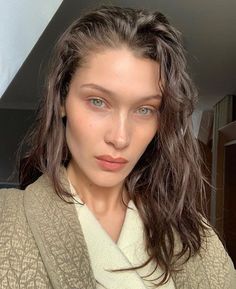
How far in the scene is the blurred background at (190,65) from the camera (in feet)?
3.37

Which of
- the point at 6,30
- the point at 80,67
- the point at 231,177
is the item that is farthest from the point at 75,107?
the point at 231,177

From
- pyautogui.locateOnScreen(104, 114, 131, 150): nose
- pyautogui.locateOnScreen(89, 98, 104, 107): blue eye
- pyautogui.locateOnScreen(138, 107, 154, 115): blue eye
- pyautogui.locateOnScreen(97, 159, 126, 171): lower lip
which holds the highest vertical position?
pyautogui.locateOnScreen(138, 107, 154, 115): blue eye

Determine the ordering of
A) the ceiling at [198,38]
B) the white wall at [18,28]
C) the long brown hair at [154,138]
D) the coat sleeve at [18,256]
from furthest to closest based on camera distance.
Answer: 1. the ceiling at [198,38]
2. the white wall at [18,28]
3. the long brown hair at [154,138]
4. the coat sleeve at [18,256]

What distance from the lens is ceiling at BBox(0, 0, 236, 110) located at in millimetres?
1468

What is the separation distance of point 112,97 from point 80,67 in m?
0.06

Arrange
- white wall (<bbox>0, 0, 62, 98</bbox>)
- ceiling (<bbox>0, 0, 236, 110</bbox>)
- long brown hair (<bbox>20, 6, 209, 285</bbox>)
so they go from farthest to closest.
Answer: ceiling (<bbox>0, 0, 236, 110</bbox>)
white wall (<bbox>0, 0, 62, 98</bbox>)
long brown hair (<bbox>20, 6, 209, 285</bbox>)

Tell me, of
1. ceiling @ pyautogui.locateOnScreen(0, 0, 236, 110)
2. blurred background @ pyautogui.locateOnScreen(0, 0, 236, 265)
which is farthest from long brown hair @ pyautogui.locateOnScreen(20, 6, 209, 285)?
ceiling @ pyautogui.locateOnScreen(0, 0, 236, 110)

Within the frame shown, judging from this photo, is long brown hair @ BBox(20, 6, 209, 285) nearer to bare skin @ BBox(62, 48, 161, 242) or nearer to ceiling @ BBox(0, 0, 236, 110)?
bare skin @ BBox(62, 48, 161, 242)

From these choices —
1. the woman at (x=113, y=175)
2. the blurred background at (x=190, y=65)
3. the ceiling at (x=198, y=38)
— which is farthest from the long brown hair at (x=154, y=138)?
the ceiling at (x=198, y=38)

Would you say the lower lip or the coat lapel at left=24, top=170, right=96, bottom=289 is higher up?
the lower lip

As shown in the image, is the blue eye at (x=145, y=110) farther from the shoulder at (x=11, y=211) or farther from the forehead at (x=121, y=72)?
the shoulder at (x=11, y=211)

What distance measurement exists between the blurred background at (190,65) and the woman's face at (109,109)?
195 mm

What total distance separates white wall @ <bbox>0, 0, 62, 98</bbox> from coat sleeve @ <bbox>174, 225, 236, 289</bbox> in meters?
0.62

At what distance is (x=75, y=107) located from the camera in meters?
0.58
